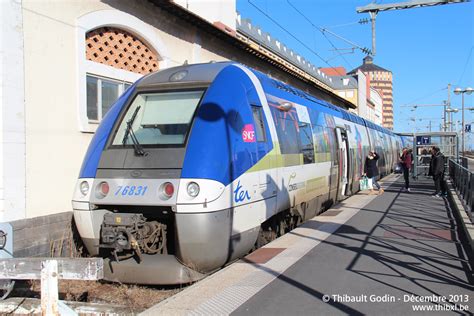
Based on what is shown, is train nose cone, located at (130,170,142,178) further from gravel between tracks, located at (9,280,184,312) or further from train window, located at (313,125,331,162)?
train window, located at (313,125,331,162)

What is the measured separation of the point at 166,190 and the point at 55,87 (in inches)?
115

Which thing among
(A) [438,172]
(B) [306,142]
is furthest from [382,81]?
(B) [306,142]

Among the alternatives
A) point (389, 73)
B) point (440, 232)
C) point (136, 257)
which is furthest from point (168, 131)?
point (389, 73)

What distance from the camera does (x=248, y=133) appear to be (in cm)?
646

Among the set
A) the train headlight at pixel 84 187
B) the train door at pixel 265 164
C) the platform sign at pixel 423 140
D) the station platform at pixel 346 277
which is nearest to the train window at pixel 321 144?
the station platform at pixel 346 277

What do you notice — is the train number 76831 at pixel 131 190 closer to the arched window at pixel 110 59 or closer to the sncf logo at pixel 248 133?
the sncf logo at pixel 248 133

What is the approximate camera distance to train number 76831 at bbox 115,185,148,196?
566 cm

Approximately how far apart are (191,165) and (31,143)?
8.82 feet

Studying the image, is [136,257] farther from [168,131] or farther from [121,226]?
[168,131]

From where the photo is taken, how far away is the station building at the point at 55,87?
6.34 metres

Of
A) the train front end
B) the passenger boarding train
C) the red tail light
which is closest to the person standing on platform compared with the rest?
the passenger boarding train

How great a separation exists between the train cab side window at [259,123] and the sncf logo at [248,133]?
0.64 feet

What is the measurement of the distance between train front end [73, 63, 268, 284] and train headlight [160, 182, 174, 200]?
0.04 feet

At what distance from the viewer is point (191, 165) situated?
219 inches
